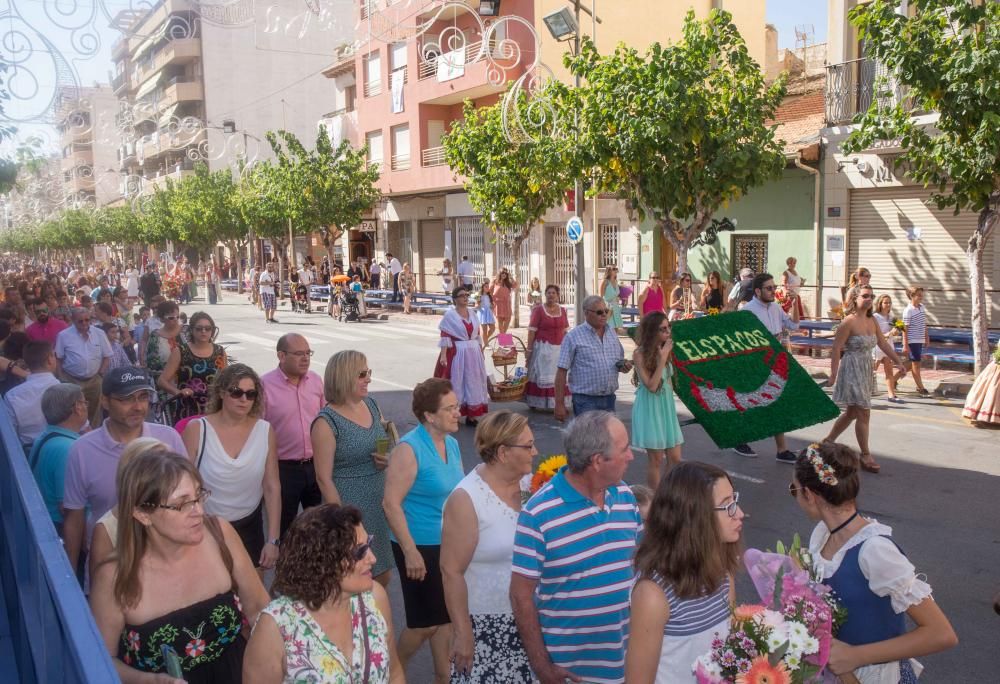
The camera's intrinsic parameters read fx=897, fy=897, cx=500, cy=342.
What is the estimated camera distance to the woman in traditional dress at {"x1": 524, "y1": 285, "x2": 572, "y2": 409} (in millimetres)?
11812

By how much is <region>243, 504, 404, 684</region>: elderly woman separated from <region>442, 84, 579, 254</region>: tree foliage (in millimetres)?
18392

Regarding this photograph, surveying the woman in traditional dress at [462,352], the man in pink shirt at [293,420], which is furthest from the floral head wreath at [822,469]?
the woman in traditional dress at [462,352]

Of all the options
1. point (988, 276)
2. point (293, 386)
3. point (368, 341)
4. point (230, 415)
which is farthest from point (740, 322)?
point (368, 341)

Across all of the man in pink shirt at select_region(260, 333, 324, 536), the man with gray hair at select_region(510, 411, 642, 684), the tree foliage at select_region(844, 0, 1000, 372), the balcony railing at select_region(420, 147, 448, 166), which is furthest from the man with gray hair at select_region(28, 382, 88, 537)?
the balcony railing at select_region(420, 147, 448, 166)

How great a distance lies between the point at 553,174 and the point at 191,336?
1549cm

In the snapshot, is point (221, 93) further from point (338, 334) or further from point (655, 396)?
point (655, 396)

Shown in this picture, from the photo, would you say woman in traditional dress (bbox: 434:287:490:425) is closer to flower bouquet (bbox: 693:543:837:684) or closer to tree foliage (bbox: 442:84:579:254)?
flower bouquet (bbox: 693:543:837:684)

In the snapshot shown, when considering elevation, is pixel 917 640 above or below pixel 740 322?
below

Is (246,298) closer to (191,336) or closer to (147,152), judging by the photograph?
(147,152)

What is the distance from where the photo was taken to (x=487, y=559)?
3.65 m

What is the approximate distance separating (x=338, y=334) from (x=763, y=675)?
20633mm

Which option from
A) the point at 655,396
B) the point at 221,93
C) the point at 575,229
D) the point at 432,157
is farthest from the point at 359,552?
the point at 221,93

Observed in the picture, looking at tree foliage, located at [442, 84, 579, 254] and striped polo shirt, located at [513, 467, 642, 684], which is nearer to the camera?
striped polo shirt, located at [513, 467, 642, 684]

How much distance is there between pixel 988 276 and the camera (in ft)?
58.4
